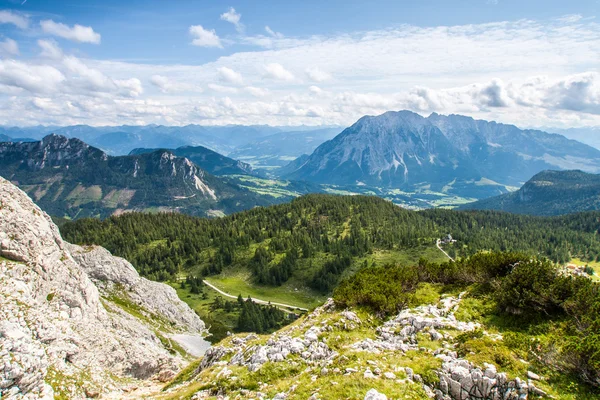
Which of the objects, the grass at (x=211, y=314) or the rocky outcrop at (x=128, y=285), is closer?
the rocky outcrop at (x=128, y=285)

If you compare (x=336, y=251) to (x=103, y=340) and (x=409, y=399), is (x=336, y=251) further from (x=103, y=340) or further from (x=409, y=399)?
(x=409, y=399)

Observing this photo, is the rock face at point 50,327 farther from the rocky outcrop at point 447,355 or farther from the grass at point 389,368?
the rocky outcrop at point 447,355

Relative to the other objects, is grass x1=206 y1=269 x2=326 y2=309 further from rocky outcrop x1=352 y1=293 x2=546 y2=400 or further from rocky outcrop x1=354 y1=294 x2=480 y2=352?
rocky outcrop x1=352 y1=293 x2=546 y2=400

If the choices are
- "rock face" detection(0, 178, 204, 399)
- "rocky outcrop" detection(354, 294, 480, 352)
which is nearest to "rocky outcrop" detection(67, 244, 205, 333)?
"rock face" detection(0, 178, 204, 399)

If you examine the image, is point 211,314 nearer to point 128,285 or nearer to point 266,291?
point 266,291

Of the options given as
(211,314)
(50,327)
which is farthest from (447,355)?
(211,314)

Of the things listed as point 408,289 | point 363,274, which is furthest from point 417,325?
point 363,274

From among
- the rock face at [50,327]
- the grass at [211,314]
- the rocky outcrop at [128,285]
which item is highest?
the rock face at [50,327]

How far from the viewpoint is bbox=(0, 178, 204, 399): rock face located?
27.9 metres

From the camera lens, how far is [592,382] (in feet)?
69.5

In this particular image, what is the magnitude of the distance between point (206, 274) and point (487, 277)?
16095 cm

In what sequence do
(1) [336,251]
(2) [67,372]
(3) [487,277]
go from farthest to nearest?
(1) [336,251] → (3) [487,277] → (2) [67,372]

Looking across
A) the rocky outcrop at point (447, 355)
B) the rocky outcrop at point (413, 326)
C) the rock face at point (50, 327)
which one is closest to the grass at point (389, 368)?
the rocky outcrop at point (447, 355)

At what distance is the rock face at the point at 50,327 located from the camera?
2789 centimetres
